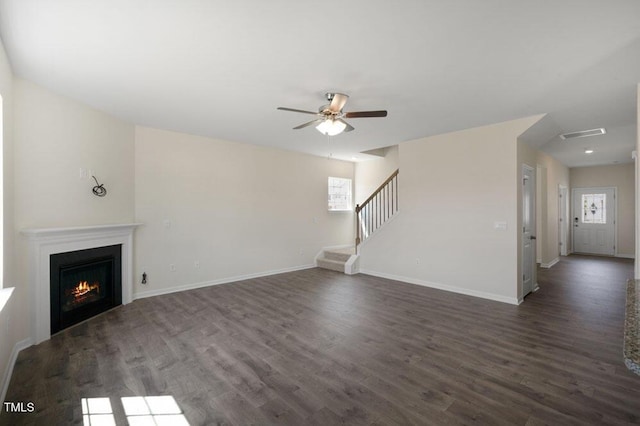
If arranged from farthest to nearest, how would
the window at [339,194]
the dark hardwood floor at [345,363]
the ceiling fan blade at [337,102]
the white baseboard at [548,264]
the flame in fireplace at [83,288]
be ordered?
the window at [339,194] < the white baseboard at [548,264] < the flame in fireplace at [83,288] < the ceiling fan blade at [337,102] < the dark hardwood floor at [345,363]

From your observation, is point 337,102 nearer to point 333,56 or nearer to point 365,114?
point 365,114

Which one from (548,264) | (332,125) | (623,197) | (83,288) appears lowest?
(548,264)

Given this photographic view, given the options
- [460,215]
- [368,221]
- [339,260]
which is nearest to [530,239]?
[460,215]

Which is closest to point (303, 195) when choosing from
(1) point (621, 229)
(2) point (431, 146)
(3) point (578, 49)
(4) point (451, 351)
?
(2) point (431, 146)

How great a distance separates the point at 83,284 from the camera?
3.74 m

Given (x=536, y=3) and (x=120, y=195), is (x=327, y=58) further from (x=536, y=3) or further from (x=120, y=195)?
(x=120, y=195)

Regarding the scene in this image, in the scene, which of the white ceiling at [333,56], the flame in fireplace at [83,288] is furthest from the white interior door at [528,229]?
the flame in fireplace at [83,288]

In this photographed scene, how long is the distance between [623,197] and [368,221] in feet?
24.5

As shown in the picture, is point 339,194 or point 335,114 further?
point 339,194

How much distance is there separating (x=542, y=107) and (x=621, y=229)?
753 cm

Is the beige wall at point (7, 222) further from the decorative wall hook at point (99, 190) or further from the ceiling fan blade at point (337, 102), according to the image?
the ceiling fan blade at point (337, 102)

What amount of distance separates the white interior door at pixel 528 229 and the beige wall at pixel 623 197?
18.6 ft

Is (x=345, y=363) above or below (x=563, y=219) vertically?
below

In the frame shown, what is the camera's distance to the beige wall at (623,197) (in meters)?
7.92
